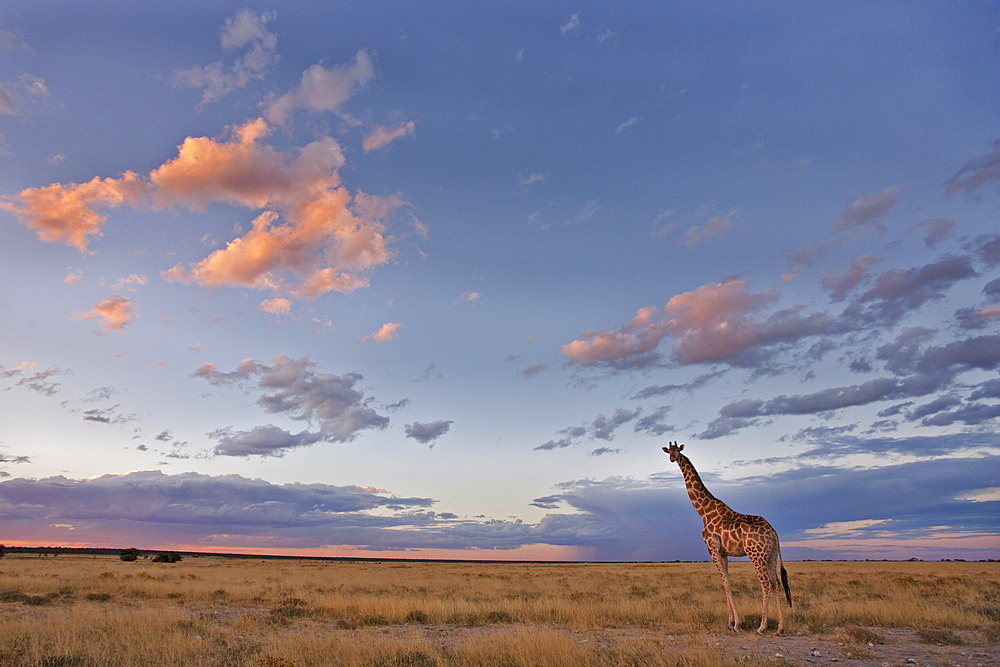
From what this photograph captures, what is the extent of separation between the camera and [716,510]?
16609 millimetres

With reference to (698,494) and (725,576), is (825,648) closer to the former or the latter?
(725,576)

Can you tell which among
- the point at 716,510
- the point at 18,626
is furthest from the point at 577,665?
the point at 18,626

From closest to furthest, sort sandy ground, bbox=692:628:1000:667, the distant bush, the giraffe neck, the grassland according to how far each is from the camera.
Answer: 1. the grassland
2. sandy ground, bbox=692:628:1000:667
3. the giraffe neck
4. the distant bush

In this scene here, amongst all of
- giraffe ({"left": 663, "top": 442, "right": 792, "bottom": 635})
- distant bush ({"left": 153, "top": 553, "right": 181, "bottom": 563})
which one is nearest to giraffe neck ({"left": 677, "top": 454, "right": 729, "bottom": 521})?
giraffe ({"left": 663, "top": 442, "right": 792, "bottom": 635})

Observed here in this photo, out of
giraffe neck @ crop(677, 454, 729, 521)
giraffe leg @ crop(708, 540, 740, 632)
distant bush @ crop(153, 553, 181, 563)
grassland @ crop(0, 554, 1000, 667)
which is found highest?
giraffe neck @ crop(677, 454, 729, 521)

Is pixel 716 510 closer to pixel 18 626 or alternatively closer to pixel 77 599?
pixel 18 626

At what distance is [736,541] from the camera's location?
15.2 metres

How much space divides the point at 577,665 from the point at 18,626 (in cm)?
1433

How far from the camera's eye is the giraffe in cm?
1462

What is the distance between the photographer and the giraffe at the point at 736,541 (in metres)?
14.6

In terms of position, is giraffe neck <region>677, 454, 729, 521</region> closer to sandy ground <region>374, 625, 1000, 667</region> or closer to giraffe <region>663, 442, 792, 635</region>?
giraffe <region>663, 442, 792, 635</region>

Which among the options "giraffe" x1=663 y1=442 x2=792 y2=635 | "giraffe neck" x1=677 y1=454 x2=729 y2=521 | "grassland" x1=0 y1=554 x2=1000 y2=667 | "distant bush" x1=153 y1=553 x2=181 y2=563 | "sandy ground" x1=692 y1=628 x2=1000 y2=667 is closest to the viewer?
"grassland" x1=0 y1=554 x2=1000 y2=667

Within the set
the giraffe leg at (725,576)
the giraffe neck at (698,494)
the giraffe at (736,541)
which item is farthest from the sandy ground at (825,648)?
the giraffe neck at (698,494)

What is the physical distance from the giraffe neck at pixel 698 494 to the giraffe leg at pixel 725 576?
1.08 m
